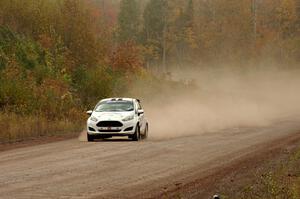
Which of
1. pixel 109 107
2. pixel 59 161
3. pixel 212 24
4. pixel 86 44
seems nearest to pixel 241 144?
pixel 109 107

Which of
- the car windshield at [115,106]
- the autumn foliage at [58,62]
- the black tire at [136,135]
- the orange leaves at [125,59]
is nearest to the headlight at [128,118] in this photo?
the black tire at [136,135]

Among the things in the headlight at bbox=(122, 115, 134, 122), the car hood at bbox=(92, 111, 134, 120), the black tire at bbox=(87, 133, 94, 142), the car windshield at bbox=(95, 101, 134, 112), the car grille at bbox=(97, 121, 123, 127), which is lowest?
the black tire at bbox=(87, 133, 94, 142)

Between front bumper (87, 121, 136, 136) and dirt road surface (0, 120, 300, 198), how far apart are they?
1496mm

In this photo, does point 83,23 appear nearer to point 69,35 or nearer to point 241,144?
point 69,35

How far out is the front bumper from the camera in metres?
26.5

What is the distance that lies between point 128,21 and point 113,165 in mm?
116890

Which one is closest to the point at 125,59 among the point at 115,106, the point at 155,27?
the point at 115,106

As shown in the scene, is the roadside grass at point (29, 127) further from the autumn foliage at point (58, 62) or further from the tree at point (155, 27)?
the tree at point (155, 27)

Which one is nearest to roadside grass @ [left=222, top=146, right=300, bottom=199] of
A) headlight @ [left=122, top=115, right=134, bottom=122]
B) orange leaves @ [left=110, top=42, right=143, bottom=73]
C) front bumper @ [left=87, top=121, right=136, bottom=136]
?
front bumper @ [left=87, top=121, right=136, bottom=136]

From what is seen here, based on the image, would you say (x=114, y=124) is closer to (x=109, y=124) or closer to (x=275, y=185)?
(x=109, y=124)

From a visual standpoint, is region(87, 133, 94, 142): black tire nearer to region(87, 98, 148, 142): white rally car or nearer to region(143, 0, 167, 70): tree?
region(87, 98, 148, 142): white rally car

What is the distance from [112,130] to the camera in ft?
86.9

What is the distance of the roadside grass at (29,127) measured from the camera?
2766 cm

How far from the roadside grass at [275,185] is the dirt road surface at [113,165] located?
1.55m
